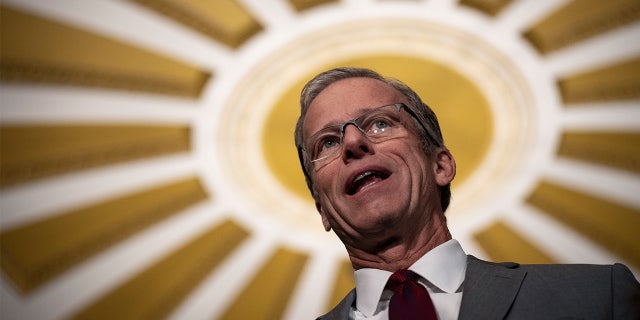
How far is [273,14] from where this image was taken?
488 centimetres

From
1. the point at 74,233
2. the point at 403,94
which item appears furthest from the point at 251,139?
the point at 403,94

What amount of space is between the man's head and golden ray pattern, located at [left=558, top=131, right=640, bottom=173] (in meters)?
4.53

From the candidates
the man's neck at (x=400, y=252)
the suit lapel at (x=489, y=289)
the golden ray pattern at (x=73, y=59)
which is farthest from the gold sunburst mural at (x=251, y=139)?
the suit lapel at (x=489, y=289)

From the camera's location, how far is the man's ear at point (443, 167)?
1.79 metres

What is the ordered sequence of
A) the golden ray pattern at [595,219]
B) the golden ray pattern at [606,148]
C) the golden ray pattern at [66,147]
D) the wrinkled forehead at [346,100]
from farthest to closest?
1. the golden ray pattern at [595,219]
2. the golden ray pattern at [606,148]
3. the golden ray pattern at [66,147]
4. the wrinkled forehead at [346,100]

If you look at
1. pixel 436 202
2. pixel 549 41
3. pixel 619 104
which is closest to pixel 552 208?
pixel 619 104

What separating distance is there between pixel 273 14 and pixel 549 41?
255 cm

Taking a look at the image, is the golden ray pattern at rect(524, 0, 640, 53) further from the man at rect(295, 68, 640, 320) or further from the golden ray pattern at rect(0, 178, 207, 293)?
the golden ray pattern at rect(0, 178, 207, 293)

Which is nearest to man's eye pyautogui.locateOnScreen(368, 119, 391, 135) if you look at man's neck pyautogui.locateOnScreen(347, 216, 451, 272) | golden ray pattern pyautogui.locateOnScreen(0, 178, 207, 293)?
man's neck pyautogui.locateOnScreen(347, 216, 451, 272)

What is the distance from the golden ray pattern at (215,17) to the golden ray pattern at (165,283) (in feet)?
7.95

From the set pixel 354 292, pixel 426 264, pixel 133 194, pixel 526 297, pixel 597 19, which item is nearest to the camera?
pixel 526 297

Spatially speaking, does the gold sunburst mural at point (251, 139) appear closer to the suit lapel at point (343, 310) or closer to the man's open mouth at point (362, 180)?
the man's open mouth at point (362, 180)

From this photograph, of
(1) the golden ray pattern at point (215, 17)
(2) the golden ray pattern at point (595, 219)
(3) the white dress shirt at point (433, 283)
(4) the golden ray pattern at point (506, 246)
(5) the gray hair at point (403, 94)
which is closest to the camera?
(3) the white dress shirt at point (433, 283)

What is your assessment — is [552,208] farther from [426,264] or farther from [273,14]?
[426,264]
